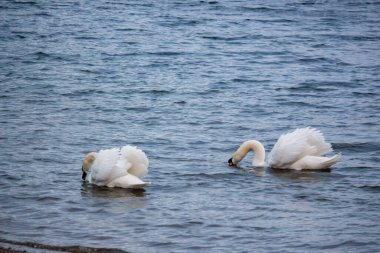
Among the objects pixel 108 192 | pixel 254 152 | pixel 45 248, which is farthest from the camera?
pixel 254 152

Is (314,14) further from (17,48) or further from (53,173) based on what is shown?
(53,173)

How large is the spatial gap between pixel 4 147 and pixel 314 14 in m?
17.2

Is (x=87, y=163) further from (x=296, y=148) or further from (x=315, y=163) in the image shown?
(x=315, y=163)

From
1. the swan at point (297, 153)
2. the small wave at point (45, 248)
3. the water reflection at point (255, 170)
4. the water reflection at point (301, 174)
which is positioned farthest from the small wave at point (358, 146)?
A: the small wave at point (45, 248)

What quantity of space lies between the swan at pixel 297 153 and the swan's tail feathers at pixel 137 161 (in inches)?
72.7

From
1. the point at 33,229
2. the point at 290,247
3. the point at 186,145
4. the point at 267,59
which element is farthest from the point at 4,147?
the point at 267,59

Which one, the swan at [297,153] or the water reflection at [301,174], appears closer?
the water reflection at [301,174]

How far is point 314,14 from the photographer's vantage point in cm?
3050

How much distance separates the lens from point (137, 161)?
1326 cm

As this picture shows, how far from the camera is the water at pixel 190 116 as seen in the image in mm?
11102

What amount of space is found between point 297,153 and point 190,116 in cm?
407

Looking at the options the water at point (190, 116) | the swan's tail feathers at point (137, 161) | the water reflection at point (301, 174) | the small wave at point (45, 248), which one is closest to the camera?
the small wave at point (45, 248)

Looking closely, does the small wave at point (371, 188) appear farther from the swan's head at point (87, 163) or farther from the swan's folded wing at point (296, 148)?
the swan's head at point (87, 163)

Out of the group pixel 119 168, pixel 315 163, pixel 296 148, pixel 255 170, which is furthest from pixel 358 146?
Result: pixel 119 168
